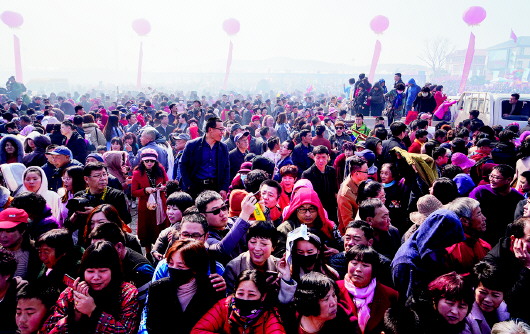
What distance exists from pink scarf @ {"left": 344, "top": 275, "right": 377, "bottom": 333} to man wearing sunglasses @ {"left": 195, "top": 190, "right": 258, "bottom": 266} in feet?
3.33

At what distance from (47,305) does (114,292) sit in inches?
20.3

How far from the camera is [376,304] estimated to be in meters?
2.71

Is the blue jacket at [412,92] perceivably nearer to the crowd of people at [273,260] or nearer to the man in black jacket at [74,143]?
the crowd of people at [273,260]

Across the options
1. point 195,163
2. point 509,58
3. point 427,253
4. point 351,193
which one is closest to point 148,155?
point 195,163

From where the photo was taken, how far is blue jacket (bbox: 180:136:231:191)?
529cm

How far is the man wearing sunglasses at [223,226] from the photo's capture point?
A: 3.23 meters

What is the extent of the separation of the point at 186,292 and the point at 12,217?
1.83m

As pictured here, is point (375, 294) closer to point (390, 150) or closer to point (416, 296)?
point (416, 296)

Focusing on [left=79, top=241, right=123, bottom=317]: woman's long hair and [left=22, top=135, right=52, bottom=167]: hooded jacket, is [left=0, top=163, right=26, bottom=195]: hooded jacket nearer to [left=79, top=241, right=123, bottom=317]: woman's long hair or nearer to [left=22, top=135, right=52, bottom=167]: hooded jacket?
[left=22, top=135, right=52, bottom=167]: hooded jacket

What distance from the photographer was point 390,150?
584 centimetres

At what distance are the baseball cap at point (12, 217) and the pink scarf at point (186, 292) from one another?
172 cm

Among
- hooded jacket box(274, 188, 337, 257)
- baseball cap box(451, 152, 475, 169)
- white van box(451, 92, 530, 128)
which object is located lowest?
hooded jacket box(274, 188, 337, 257)

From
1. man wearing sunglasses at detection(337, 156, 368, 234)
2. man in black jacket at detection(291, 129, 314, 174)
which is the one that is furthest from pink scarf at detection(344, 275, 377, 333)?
man in black jacket at detection(291, 129, 314, 174)

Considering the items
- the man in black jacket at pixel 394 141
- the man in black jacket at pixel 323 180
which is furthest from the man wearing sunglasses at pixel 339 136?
the man in black jacket at pixel 323 180
